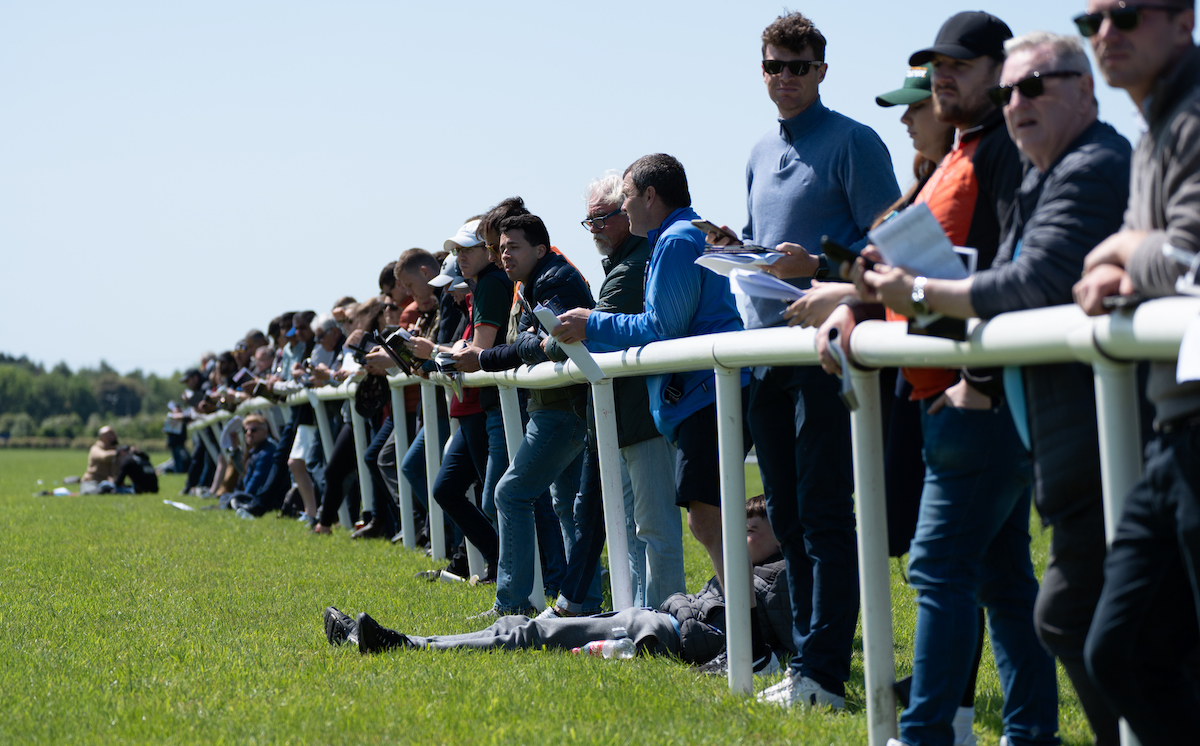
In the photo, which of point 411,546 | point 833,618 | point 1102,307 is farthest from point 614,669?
point 411,546

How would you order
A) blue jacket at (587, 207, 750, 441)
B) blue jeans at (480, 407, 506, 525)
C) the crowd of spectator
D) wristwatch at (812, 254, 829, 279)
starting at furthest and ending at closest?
blue jeans at (480, 407, 506, 525)
blue jacket at (587, 207, 750, 441)
wristwatch at (812, 254, 829, 279)
the crowd of spectator

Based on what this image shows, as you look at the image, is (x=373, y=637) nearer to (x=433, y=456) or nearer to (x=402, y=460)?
(x=433, y=456)

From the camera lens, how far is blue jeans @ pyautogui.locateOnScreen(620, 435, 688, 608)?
5.64 meters

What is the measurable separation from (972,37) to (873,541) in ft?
4.51

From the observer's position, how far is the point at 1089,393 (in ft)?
9.20

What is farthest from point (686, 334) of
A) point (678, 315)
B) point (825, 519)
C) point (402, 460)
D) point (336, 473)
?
point (336, 473)

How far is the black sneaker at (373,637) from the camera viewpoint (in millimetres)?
5160

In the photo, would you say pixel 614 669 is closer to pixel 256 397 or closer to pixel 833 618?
pixel 833 618

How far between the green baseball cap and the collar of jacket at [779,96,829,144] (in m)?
1.06

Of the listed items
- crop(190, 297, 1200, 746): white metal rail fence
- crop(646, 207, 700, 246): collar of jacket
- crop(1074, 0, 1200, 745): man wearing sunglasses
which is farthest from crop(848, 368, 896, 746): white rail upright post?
crop(646, 207, 700, 246): collar of jacket

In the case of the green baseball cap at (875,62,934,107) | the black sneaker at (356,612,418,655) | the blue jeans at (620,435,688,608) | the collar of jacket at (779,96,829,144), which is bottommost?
the black sneaker at (356,612,418,655)

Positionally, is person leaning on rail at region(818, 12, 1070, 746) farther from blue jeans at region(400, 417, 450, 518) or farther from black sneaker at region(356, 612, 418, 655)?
blue jeans at region(400, 417, 450, 518)

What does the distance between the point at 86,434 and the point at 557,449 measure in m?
127

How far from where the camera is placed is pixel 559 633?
528 cm
